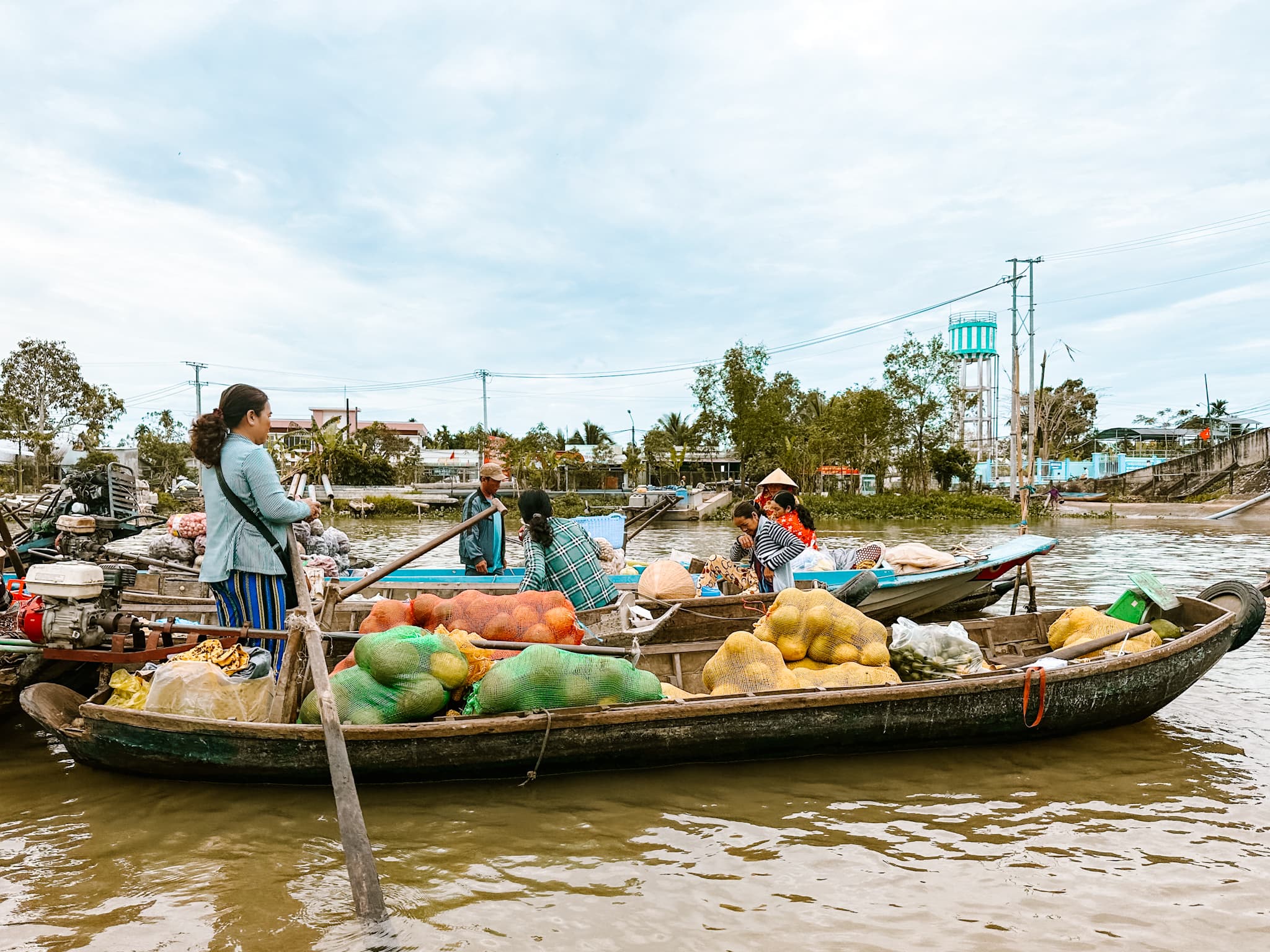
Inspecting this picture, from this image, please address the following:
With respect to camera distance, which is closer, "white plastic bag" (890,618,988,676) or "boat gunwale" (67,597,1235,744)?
"boat gunwale" (67,597,1235,744)

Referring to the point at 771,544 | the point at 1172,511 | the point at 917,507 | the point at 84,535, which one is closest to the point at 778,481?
the point at 771,544

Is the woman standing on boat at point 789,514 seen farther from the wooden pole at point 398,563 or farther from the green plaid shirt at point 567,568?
the wooden pole at point 398,563

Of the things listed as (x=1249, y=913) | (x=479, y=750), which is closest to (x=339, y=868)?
(x=479, y=750)

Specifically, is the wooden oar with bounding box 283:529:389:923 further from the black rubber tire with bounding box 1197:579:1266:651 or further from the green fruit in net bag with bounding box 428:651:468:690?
the black rubber tire with bounding box 1197:579:1266:651

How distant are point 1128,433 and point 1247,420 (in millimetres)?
6181

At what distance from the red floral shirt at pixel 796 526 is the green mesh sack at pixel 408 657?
4048 millimetres

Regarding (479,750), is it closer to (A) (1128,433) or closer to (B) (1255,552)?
(B) (1255,552)

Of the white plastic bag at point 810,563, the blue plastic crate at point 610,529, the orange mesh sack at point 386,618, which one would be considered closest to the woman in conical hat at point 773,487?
the white plastic bag at point 810,563

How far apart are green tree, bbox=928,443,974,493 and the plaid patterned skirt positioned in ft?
105

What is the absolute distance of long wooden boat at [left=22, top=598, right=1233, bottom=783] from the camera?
150 inches

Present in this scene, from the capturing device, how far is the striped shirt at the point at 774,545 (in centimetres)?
673

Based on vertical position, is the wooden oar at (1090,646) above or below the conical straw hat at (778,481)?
below

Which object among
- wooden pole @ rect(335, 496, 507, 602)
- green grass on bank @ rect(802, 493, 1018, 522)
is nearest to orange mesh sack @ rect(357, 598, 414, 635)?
wooden pole @ rect(335, 496, 507, 602)

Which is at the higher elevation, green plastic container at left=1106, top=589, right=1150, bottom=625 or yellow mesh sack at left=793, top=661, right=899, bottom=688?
green plastic container at left=1106, top=589, right=1150, bottom=625
